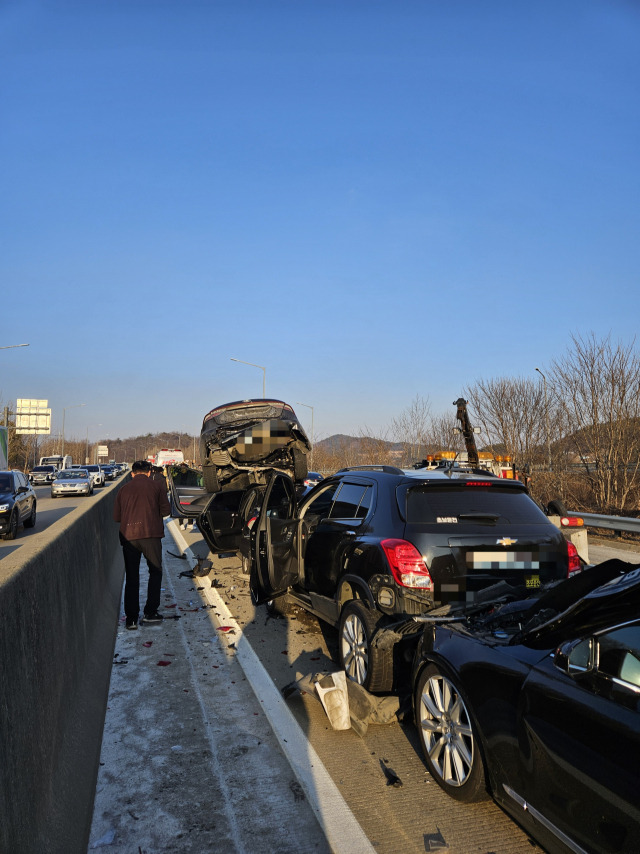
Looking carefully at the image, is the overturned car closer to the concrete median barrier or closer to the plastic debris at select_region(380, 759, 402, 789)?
the concrete median barrier

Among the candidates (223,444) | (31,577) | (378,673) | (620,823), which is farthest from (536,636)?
(223,444)

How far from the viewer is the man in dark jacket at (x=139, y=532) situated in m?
7.37

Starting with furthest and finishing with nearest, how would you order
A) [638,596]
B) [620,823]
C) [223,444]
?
[223,444] → [638,596] → [620,823]

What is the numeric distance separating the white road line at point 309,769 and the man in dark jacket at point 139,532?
5.37ft

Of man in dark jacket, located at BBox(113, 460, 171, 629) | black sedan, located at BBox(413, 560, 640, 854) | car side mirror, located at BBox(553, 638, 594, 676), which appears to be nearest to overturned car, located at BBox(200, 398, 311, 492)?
man in dark jacket, located at BBox(113, 460, 171, 629)

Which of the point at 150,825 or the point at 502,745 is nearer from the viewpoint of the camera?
the point at 502,745

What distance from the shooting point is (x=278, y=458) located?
12516 millimetres

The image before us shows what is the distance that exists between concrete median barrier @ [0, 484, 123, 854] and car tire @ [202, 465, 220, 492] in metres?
6.62

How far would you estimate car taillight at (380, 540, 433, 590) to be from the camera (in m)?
4.64

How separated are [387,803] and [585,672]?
5.21 ft

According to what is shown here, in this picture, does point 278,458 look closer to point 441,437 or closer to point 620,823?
point 620,823

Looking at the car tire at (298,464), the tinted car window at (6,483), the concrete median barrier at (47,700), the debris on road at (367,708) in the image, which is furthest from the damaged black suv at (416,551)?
the tinted car window at (6,483)

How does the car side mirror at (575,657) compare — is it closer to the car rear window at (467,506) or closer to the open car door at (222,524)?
the car rear window at (467,506)

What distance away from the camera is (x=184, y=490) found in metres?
17.0
